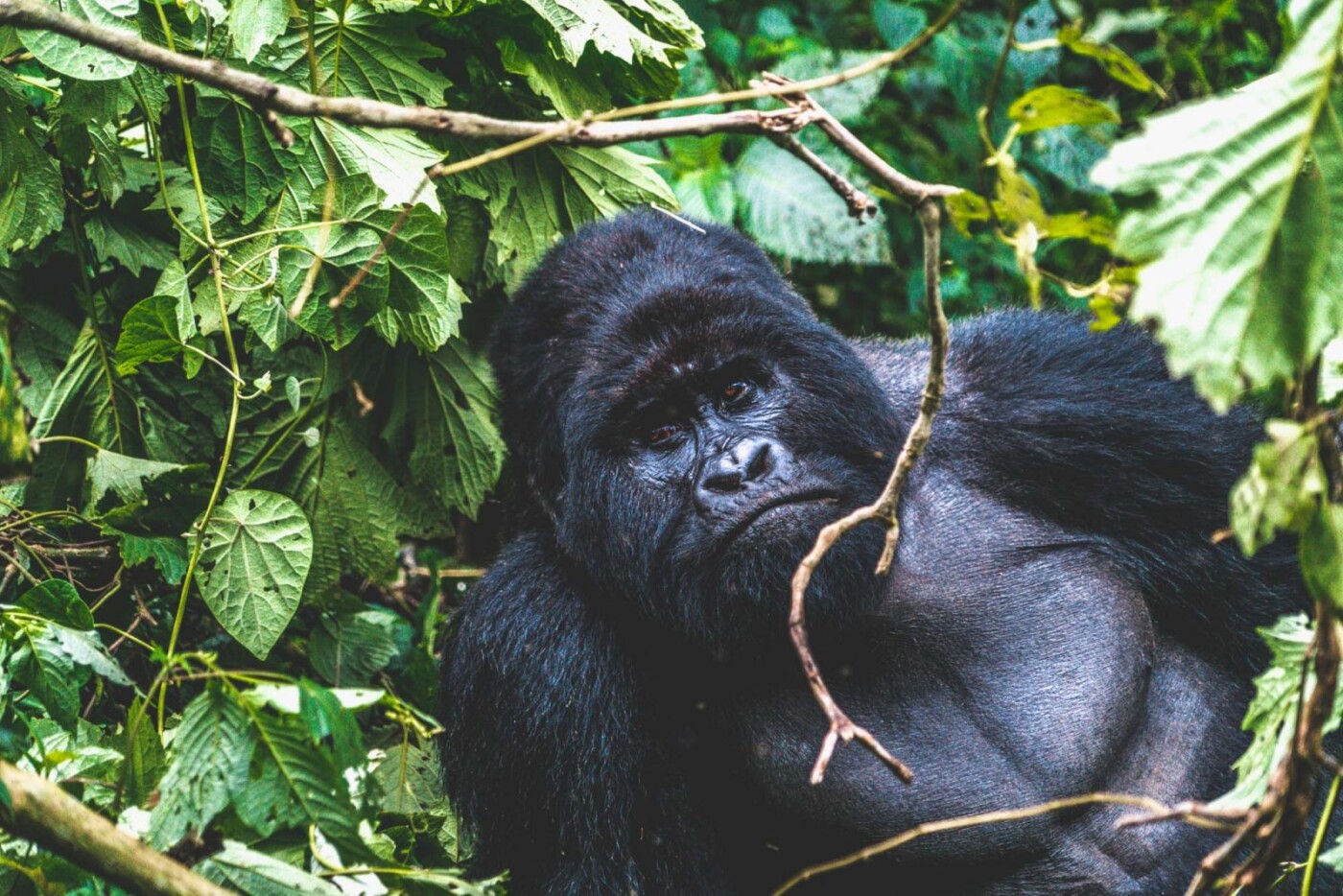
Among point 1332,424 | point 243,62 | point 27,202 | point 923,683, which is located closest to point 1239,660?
point 923,683

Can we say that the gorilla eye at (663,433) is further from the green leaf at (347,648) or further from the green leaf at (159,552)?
the green leaf at (347,648)

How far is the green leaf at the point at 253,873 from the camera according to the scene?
2.39 metres

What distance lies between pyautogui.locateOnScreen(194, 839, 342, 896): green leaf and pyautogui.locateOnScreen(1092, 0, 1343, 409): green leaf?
1.69 metres

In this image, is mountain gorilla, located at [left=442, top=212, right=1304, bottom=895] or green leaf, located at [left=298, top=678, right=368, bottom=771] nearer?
green leaf, located at [left=298, top=678, right=368, bottom=771]

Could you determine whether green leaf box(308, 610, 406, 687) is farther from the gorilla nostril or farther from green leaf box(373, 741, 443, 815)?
the gorilla nostril

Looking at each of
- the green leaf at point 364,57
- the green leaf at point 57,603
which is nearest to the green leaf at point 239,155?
the green leaf at point 364,57

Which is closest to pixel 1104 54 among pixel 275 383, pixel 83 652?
pixel 83 652

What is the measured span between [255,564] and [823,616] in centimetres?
144

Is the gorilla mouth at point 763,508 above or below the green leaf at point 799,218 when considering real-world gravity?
below

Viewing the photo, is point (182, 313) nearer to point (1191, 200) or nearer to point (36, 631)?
point (36, 631)

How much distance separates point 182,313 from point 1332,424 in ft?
8.62

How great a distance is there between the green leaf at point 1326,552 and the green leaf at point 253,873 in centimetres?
169

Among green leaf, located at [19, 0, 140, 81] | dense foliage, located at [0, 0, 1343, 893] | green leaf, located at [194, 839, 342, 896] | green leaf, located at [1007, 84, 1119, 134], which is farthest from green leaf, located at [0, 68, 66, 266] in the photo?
green leaf, located at [1007, 84, 1119, 134]

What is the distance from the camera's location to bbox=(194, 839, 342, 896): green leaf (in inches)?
94.0
